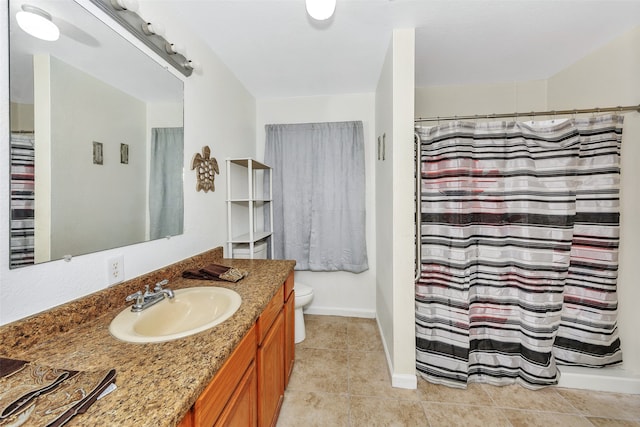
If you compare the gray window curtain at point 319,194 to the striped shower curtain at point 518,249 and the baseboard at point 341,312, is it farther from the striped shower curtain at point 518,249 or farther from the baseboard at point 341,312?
the striped shower curtain at point 518,249

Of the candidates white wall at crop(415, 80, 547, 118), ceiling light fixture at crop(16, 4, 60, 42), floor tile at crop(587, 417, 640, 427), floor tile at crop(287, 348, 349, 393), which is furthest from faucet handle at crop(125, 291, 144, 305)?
white wall at crop(415, 80, 547, 118)

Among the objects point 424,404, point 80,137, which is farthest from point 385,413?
point 80,137

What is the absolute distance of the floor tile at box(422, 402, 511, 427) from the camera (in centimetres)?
136

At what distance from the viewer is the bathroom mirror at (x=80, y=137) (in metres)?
0.75

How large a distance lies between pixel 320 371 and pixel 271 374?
2.17ft

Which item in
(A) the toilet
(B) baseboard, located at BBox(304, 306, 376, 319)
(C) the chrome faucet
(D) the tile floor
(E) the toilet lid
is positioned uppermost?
(C) the chrome faucet

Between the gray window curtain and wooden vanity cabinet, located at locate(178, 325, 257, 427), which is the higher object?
the gray window curtain

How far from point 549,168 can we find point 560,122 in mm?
299

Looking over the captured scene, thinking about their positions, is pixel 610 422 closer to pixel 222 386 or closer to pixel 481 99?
pixel 222 386

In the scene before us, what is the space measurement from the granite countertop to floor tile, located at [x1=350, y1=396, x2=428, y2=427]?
1018mm

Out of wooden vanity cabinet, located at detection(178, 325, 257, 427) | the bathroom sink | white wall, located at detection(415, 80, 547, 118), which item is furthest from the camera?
white wall, located at detection(415, 80, 547, 118)

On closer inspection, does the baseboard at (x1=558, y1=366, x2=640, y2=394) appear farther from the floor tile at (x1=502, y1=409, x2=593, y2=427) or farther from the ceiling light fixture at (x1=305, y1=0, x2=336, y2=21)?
the ceiling light fixture at (x1=305, y1=0, x2=336, y2=21)

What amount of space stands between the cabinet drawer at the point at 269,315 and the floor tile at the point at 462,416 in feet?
3.46

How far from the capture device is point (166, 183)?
1321 mm
